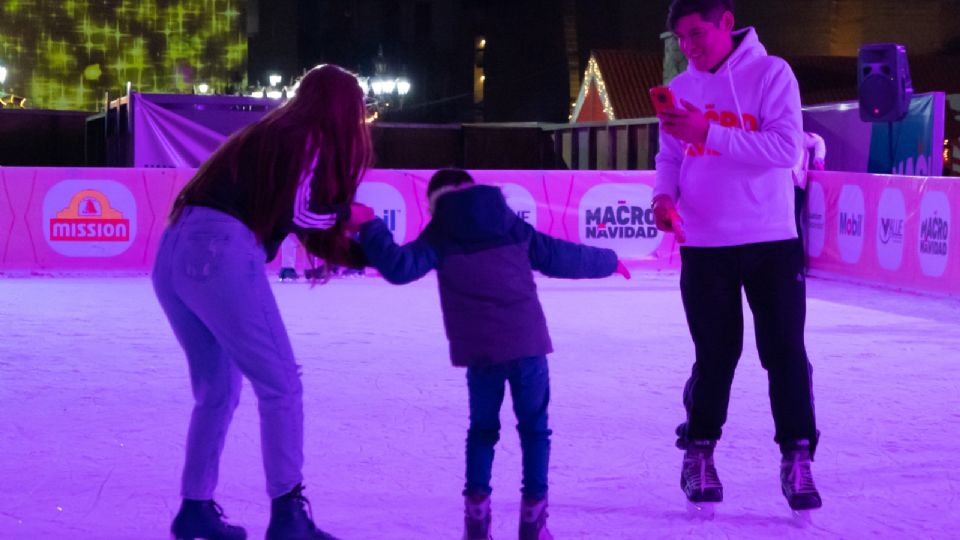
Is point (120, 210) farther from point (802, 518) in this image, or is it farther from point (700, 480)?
point (802, 518)

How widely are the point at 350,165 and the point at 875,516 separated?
6.36ft

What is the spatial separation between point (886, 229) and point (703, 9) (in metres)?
9.09

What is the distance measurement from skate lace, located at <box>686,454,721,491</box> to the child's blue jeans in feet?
2.26

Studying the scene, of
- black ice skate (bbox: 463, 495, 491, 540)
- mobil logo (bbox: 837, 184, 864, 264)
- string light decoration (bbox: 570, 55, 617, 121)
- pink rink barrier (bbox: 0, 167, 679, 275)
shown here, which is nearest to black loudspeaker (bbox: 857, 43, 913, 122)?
mobil logo (bbox: 837, 184, 864, 264)

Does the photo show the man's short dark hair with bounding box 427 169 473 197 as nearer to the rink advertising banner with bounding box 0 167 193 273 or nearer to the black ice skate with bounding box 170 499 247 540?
the black ice skate with bounding box 170 499 247 540

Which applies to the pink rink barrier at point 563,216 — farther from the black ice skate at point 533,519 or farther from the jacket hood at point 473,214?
the jacket hood at point 473,214

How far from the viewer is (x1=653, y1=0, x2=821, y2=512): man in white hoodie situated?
12.7 feet

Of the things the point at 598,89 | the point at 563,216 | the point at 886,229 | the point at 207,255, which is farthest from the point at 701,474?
the point at 598,89

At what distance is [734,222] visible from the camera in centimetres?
390

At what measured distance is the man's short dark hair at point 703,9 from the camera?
3.83m

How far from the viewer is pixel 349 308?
10383 millimetres

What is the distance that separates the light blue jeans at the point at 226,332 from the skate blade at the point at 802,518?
1488 millimetres

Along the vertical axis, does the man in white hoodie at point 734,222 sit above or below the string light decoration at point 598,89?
below

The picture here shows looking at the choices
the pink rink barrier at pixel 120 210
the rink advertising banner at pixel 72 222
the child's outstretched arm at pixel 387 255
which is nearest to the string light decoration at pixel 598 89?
the pink rink barrier at pixel 120 210
